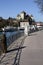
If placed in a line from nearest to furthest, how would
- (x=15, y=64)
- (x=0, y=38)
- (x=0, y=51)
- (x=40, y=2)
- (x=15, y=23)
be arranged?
1. (x=15, y=64)
2. (x=0, y=51)
3. (x=0, y=38)
4. (x=40, y=2)
5. (x=15, y=23)

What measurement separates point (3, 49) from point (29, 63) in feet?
19.3

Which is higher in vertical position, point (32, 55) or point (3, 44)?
point (3, 44)

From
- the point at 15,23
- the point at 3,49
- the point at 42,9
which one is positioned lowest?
the point at 15,23

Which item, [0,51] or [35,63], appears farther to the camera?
[0,51]

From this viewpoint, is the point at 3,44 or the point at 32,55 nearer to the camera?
the point at 32,55

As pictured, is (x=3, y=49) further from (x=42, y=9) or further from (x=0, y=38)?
(x=42, y=9)

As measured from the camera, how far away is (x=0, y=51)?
17328 mm

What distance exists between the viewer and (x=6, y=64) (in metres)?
11.5

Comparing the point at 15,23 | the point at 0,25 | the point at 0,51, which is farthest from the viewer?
the point at 15,23

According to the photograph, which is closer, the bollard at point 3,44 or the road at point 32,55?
the road at point 32,55

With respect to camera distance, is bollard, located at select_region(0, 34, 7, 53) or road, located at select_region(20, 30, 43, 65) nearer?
road, located at select_region(20, 30, 43, 65)

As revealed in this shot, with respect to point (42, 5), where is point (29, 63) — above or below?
below

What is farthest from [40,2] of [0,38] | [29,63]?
[29,63]

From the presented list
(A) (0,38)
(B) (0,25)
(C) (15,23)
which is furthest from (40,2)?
(C) (15,23)
